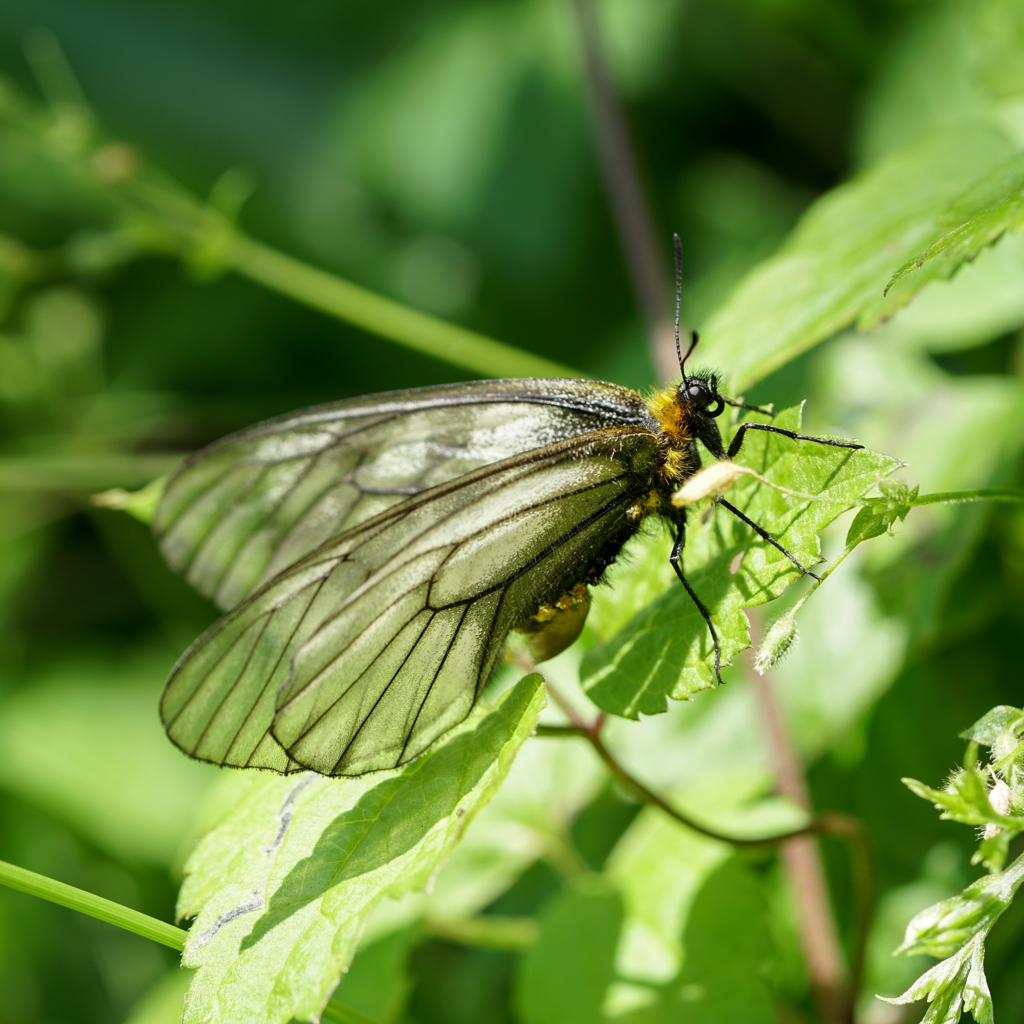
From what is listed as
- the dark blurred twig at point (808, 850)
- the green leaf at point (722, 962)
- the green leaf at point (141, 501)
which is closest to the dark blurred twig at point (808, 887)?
the dark blurred twig at point (808, 850)

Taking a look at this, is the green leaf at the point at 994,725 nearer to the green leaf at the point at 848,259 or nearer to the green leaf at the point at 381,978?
the green leaf at the point at 848,259

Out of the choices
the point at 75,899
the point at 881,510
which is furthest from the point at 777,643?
the point at 75,899

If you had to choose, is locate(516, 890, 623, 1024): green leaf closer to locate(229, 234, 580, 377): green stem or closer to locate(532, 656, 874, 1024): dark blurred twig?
locate(532, 656, 874, 1024): dark blurred twig

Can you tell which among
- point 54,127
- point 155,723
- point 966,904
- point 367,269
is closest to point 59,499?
point 155,723

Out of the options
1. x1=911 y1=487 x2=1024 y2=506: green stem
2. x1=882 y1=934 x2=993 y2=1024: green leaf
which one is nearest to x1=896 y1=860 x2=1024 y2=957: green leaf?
x1=882 y1=934 x2=993 y2=1024: green leaf

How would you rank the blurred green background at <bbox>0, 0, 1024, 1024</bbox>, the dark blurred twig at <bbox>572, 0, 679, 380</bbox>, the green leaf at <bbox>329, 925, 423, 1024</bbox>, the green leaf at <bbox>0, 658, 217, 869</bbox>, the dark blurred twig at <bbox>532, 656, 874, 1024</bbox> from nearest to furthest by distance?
the dark blurred twig at <bbox>532, 656, 874, 1024</bbox>, the green leaf at <bbox>329, 925, 423, 1024</bbox>, the dark blurred twig at <bbox>572, 0, 679, 380</bbox>, the blurred green background at <bbox>0, 0, 1024, 1024</bbox>, the green leaf at <bbox>0, 658, 217, 869</bbox>

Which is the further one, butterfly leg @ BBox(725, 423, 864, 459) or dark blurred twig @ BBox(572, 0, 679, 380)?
dark blurred twig @ BBox(572, 0, 679, 380)

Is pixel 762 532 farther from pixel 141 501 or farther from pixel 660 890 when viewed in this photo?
pixel 141 501

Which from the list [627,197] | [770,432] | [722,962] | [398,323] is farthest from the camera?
[398,323]
